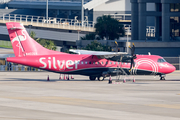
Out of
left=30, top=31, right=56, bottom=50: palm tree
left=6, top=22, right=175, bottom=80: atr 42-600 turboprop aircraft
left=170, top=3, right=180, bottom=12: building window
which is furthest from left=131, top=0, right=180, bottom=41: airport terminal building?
left=6, top=22, right=175, bottom=80: atr 42-600 turboprop aircraft

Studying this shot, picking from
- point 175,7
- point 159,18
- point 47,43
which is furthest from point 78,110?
point 159,18

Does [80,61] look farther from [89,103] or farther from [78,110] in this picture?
[78,110]

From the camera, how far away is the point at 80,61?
46.7 metres

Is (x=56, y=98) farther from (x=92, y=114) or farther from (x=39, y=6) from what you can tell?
(x=39, y=6)

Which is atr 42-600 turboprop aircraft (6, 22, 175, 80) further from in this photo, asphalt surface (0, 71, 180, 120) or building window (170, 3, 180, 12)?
building window (170, 3, 180, 12)

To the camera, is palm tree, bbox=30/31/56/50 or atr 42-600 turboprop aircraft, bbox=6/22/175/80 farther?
palm tree, bbox=30/31/56/50

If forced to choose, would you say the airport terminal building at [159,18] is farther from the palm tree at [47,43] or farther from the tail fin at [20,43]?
the tail fin at [20,43]

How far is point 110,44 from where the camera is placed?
86.1 meters

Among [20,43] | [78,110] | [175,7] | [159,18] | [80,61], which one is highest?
[175,7]

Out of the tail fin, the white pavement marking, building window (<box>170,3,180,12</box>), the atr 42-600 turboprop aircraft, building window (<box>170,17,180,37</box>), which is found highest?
building window (<box>170,3,180,12</box>)

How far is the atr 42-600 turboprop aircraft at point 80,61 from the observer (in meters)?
45.1

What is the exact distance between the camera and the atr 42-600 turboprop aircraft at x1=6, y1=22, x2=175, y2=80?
4512cm

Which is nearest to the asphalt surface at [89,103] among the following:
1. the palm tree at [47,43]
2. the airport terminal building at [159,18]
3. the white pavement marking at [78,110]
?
the white pavement marking at [78,110]

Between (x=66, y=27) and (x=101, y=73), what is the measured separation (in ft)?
196
